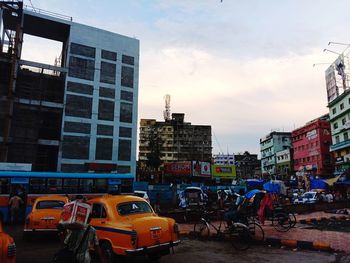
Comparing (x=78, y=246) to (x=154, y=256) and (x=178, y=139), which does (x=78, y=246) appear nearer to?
(x=154, y=256)

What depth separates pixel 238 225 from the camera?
1040 centimetres

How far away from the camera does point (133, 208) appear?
8445 millimetres

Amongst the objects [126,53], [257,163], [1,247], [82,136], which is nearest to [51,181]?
[1,247]

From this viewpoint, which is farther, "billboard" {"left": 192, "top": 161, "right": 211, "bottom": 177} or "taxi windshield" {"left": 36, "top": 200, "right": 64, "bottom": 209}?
"billboard" {"left": 192, "top": 161, "right": 211, "bottom": 177}

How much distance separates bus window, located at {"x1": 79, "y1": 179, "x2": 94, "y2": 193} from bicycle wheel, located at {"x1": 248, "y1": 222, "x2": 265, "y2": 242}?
1276 cm

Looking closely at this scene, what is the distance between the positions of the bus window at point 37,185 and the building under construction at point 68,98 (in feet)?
71.3

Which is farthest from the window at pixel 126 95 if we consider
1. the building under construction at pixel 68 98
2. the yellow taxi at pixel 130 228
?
the yellow taxi at pixel 130 228

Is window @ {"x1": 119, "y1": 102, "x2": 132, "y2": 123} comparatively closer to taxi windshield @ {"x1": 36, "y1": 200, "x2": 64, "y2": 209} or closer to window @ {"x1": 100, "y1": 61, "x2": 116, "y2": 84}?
window @ {"x1": 100, "y1": 61, "x2": 116, "y2": 84}

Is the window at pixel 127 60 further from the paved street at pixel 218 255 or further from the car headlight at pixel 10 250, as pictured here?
the car headlight at pixel 10 250

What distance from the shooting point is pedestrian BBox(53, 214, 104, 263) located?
477 cm

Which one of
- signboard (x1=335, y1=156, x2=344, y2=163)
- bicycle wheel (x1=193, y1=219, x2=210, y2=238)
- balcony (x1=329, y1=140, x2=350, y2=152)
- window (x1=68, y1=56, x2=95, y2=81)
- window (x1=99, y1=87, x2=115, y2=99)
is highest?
window (x1=68, y1=56, x2=95, y2=81)

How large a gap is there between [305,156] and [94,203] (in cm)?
7398

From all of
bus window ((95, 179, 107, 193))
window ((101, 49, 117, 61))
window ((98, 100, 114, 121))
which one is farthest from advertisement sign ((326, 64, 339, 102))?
bus window ((95, 179, 107, 193))

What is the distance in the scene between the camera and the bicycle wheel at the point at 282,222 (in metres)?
13.2
